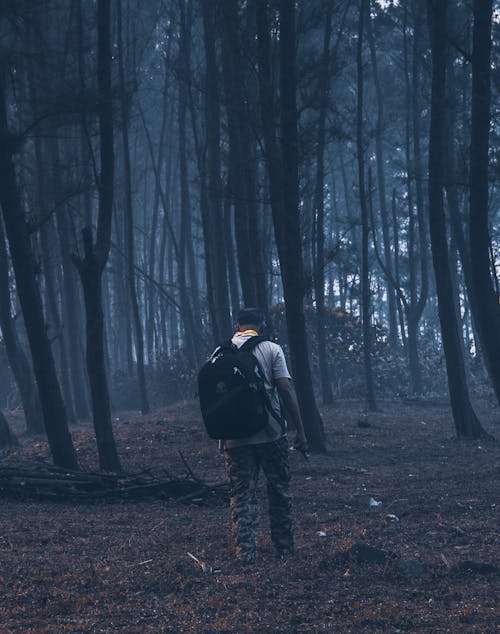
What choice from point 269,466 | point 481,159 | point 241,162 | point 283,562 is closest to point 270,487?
point 269,466

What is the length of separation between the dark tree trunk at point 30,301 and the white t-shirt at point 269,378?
6.90 m

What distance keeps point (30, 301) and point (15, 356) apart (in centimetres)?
773

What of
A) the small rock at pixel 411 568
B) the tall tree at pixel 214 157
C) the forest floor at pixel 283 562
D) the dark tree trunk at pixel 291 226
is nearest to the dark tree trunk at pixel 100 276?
the forest floor at pixel 283 562

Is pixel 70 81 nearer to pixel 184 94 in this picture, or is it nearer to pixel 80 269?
pixel 80 269

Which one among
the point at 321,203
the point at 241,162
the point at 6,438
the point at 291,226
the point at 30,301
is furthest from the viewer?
the point at 321,203

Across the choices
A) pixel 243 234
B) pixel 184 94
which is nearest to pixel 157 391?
pixel 184 94

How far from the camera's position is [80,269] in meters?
14.8

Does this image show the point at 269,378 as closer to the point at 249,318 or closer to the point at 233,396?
the point at 233,396

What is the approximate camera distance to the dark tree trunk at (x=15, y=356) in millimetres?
21750

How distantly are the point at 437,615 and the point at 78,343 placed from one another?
22.1 m

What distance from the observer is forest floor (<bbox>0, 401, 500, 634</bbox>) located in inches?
253

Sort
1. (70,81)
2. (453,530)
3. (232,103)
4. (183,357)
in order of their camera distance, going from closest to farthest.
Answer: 1. (453,530)
2. (70,81)
3. (232,103)
4. (183,357)

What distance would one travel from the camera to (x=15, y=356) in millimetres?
22078

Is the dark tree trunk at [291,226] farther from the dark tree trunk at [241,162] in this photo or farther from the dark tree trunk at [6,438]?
the dark tree trunk at [6,438]
